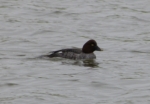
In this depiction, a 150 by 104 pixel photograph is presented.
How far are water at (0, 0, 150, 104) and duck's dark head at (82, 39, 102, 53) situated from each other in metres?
0.27

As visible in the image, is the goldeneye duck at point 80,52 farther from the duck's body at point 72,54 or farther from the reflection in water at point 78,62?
the reflection in water at point 78,62

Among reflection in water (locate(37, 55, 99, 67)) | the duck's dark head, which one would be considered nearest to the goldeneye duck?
the duck's dark head

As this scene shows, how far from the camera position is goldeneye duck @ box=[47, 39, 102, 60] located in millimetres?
19984

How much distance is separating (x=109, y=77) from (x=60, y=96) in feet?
7.68

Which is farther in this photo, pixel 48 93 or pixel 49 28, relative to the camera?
pixel 49 28

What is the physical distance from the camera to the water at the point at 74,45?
16016 millimetres

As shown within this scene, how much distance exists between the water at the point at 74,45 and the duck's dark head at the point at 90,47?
267 mm

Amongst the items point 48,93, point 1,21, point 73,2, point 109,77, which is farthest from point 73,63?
point 73,2

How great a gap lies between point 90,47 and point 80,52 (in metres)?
0.31

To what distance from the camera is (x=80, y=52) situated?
2031cm

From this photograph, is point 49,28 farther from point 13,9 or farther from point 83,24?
point 13,9

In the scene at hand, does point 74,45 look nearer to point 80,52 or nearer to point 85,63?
point 80,52

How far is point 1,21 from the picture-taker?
965 inches

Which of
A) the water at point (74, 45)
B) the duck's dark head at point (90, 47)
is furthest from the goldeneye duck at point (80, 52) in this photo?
the water at point (74, 45)
